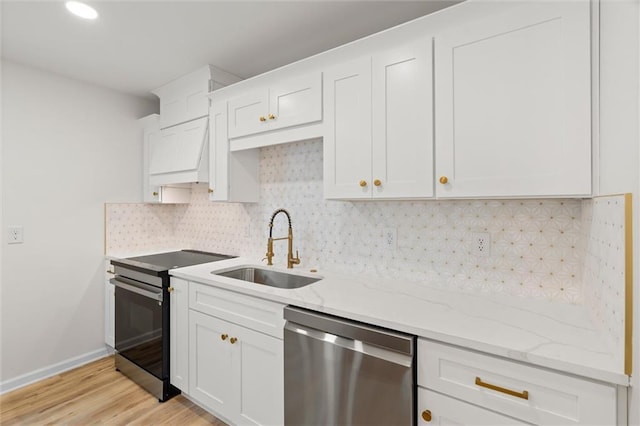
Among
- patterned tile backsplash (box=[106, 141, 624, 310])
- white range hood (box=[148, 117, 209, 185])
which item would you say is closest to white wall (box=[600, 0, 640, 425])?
patterned tile backsplash (box=[106, 141, 624, 310])

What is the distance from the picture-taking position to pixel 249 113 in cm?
211

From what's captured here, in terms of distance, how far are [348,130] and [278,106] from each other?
54 cm

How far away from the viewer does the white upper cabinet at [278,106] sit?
1804 millimetres

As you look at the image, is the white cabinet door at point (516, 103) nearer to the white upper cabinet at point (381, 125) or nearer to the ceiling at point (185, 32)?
the white upper cabinet at point (381, 125)

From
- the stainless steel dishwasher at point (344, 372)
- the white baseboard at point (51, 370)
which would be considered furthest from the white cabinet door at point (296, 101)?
the white baseboard at point (51, 370)

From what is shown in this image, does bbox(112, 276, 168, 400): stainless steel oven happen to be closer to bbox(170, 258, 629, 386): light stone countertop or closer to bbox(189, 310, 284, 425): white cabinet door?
bbox(189, 310, 284, 425): white cabinet door

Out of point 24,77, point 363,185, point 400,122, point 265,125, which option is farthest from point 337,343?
point 24,77

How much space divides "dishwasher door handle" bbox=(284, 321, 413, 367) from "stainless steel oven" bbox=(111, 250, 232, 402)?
1155 millimetres

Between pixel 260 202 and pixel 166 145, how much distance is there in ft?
3.36

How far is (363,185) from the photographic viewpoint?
1.61m

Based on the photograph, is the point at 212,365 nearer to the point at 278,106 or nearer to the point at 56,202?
the point at 278,106

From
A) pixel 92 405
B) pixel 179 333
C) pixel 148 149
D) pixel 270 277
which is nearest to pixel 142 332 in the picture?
pixel 179 333

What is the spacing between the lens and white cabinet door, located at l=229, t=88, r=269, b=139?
2.03 meters

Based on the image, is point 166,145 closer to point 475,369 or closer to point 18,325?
point 18,325
